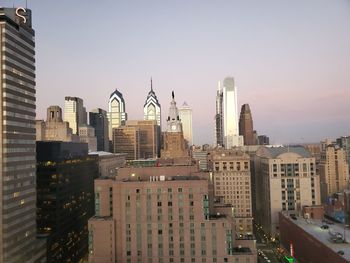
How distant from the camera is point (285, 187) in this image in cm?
8406

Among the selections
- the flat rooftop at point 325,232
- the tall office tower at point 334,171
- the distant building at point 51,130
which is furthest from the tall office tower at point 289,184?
the distant building at point 51,130

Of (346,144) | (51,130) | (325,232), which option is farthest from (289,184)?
(51,130)

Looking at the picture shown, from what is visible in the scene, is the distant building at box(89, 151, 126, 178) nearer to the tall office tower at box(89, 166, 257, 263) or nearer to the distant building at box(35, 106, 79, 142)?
the distant building at box(35, 106, 79, 142)

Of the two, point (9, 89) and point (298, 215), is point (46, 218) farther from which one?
point (298, 215)

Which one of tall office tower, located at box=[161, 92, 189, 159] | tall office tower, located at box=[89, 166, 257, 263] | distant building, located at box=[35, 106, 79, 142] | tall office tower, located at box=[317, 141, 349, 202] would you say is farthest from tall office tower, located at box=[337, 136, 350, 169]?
tall office tower, located at box=[89, 166, 257, 263]

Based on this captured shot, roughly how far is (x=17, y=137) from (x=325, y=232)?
1711 inches

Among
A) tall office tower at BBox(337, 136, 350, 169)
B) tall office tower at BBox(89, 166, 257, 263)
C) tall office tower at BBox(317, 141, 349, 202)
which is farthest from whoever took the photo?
tall office tower at BBox(337, 136, 350, 169)

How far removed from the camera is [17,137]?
4866 cm

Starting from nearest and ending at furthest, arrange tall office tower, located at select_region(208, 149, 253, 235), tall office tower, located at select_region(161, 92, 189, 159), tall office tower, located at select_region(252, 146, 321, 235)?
tall office tower, located at select_region(252, 146, 321, 235) < tall office tower, located at select_region(208, 149, 253, 235) < tall office tower, located at select_region(161, 92, 189, 159)

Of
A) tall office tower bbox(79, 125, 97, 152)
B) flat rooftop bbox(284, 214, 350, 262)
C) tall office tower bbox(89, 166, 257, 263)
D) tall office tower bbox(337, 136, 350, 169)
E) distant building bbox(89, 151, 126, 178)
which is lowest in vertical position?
flat rooftop bbox(284, 214, 350, 262)

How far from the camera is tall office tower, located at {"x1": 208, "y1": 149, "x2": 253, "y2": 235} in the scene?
92.9m

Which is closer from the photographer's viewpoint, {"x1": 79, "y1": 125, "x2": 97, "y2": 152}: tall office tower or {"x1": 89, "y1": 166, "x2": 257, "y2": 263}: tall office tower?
Answer: {"x1": 89, "y1": 166, "x2": 257, "y2": 263}: tall office tower

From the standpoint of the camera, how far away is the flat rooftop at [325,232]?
45.7 metres

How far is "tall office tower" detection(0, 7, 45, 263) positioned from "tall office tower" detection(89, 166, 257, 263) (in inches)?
398
